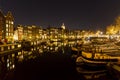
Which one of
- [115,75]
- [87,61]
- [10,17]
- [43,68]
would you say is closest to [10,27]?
[10,17]

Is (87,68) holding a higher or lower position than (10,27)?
lower

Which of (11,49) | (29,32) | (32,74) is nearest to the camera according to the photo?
(32,74)

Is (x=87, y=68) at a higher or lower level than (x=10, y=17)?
lower

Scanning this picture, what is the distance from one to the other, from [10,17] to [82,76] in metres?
69.2

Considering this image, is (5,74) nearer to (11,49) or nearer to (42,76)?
(42,76)

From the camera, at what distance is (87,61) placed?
3003cm

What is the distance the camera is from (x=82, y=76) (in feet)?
91.6

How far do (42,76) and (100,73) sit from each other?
7.25 metres

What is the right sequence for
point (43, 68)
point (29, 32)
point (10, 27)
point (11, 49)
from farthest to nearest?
point (29, 32), point (10, 27), point (11, 49), point (43, 68)

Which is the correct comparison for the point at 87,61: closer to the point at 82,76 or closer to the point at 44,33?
the point at 82,76

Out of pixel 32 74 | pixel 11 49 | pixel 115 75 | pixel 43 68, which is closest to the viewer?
pixel 115 75

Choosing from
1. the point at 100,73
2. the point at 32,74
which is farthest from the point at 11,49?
the point at 100,73

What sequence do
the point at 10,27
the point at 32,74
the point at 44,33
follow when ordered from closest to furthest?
the point at 32,74
the point at 10,27
the point at 44,33

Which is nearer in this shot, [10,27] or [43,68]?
[43,68]
